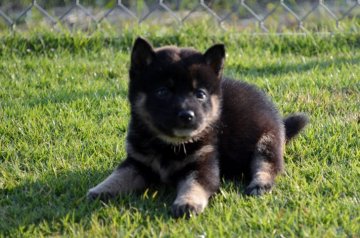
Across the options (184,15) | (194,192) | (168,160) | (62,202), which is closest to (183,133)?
(168,160)

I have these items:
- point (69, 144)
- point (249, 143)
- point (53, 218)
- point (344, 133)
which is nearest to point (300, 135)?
point (344, 133)

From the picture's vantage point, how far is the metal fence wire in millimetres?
7883

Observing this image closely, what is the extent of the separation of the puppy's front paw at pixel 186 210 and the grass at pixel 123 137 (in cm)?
5

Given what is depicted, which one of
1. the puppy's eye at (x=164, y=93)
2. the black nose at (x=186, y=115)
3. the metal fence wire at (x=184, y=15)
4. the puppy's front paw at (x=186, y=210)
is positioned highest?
the puppy's eye at (x=164, y=93)

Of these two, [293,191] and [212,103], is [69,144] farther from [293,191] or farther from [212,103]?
[293,191]

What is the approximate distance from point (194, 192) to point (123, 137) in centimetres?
132

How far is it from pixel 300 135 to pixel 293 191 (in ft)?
3.19

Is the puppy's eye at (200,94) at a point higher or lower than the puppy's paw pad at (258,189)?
higher

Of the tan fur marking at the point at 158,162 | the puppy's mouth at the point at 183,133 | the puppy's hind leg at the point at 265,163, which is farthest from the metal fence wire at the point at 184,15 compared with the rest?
the puppy's mouth at the point at 183,133

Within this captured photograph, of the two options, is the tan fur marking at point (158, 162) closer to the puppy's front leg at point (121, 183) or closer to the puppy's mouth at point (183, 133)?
the puppy's front leg at point (121, 183)

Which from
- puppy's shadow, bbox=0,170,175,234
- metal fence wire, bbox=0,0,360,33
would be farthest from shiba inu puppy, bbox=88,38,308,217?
metal fence wire, bbox=0,0,360,33

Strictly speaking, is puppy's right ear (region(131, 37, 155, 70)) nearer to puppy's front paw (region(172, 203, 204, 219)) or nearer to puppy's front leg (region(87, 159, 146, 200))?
puppy's front leg (region(87, 159, 146, 200))

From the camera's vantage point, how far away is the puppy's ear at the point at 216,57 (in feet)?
14.6

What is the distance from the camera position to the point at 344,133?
5.20m
